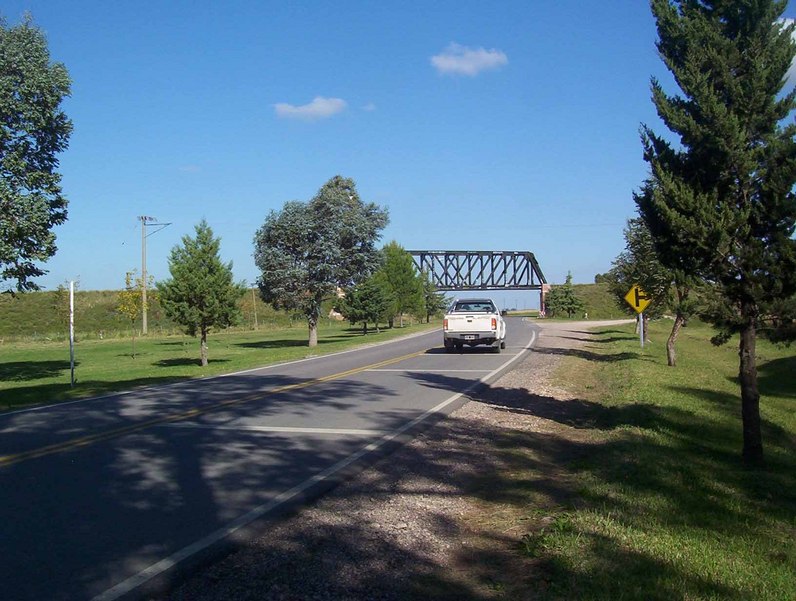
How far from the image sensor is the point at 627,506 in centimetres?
623

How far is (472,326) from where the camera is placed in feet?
88.4

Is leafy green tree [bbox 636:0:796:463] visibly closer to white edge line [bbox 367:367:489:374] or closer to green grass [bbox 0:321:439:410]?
white edge line [bbox 367:367:489:374]

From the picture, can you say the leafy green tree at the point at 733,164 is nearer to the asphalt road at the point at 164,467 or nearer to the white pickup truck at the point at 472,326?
the asphalt road at the point at 164,467

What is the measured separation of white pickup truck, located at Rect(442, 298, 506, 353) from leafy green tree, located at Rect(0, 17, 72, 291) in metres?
14.2

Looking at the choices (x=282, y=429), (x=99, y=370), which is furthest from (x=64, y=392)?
(x=99, y=370)

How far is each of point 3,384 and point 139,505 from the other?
1942cm

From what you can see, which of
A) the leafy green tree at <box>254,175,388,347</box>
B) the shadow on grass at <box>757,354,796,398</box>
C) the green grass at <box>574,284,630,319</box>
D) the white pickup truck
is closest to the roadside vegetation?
the shadow on grass at <box>757,354,796,398</box>

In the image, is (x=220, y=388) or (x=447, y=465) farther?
(x=220, y=388)

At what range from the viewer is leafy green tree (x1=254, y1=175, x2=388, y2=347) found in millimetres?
40062

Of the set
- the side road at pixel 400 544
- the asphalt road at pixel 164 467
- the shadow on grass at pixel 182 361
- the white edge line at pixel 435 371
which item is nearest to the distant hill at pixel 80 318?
the shadow on grass at pixel 182 361

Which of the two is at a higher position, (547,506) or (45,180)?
(45,180)

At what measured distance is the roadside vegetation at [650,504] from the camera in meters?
4.62

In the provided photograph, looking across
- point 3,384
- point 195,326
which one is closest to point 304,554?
point 3,384

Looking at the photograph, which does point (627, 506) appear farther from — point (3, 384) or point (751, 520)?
point (3, 384)
